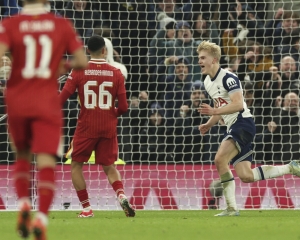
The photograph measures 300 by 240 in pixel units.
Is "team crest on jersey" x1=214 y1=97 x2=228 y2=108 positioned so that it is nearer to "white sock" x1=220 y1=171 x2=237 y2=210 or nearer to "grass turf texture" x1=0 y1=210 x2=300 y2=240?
"white sock" x1=220 y1=171 x2=237 y2=210

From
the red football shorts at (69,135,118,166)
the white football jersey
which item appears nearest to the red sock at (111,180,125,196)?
the red football shorts at (69,135,118,166)

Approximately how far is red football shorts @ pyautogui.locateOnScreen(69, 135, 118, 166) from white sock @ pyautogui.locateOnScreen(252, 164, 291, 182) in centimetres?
174

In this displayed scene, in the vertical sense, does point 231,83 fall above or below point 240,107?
above

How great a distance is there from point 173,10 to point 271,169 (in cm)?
518

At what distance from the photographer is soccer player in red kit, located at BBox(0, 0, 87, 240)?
5754mm

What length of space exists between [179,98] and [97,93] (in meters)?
4.44

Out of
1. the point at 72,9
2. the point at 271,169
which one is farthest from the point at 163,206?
the point at 72,9

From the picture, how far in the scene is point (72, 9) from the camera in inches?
535

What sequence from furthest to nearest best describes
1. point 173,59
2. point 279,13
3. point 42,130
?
point 279,13 → point 173,59 → point 42,130

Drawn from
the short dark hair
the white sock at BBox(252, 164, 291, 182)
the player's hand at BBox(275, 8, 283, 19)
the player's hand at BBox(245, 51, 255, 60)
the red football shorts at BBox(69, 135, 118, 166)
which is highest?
the player's hand at BBox(275, 8, 283, 19)

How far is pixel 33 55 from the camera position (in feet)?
19.3

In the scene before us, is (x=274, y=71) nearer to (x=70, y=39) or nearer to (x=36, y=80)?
(x=70, y=39)

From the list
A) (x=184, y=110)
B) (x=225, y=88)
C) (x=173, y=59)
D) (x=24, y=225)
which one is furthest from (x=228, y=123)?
(x=24, y=225)

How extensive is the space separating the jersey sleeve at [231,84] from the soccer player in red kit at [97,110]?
1125 mm
